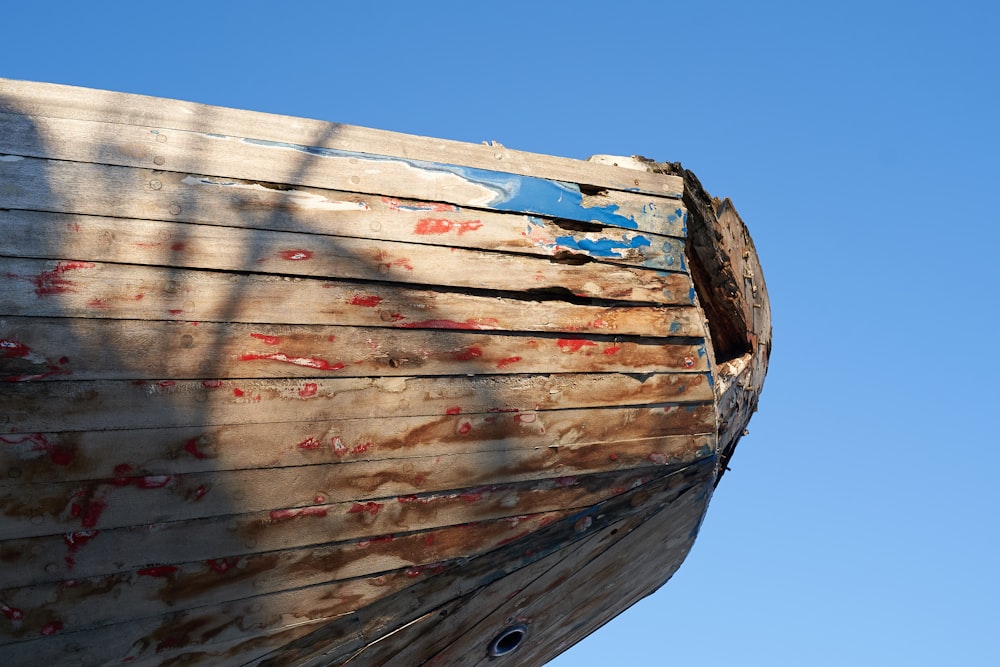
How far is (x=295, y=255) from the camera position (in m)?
2.82

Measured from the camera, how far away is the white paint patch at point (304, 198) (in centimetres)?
280

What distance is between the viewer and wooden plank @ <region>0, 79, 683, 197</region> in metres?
2.71

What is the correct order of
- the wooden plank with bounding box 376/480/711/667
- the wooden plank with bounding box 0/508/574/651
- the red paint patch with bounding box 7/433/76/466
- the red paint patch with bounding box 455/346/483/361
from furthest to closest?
1. the wooden plank with bounding box 376/480/711/667
2. the red paint patch with bounding box 455/346/483/361
3. the wooden plank with bounding box 0/508/574/651
4. the red paint patch with bounding box 7/433/76/466

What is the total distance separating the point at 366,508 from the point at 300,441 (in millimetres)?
308

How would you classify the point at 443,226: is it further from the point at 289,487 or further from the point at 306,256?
the point at 289,487

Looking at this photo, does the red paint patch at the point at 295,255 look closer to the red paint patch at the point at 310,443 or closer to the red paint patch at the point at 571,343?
the red paint patch at the point at 310,443

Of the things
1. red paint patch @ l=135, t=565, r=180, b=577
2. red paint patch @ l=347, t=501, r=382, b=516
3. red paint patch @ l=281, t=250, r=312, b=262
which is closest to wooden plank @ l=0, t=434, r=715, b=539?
red paint patch @ l=347, t=501, r=382, b=516

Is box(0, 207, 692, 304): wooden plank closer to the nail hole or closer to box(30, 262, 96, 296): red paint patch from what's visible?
box(30, 262, 96, 296): red paint patch

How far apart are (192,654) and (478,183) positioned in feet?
5.74

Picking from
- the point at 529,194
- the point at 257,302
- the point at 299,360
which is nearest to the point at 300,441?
the point at 299,360

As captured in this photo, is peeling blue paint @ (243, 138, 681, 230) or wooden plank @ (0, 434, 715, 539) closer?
wooden plank @ (0, 434, 715, 539)

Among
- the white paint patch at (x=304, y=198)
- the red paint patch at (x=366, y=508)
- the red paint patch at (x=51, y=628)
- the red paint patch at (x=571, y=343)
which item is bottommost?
the red paint patch at (x=366, y=508)

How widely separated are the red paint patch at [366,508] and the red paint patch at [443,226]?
88 centimetres

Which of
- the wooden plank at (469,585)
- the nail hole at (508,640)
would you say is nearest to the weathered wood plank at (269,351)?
the wooden plank at (469,585)
